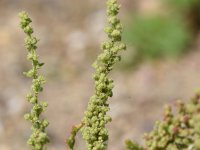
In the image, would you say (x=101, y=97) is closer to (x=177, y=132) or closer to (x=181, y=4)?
(x=177, y=132)

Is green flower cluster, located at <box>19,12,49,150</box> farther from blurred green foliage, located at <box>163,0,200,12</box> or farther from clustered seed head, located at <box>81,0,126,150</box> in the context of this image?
blurred green foliage, located at <box>163,0,200,12</box>

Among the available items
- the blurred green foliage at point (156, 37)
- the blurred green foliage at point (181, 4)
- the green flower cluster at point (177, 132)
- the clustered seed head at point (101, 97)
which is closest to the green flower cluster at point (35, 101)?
the clustered seed head at point (101, 97)

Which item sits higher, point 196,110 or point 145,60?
point 145,60

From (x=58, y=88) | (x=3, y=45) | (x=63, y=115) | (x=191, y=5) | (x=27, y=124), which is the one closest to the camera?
(x=27, y=124)

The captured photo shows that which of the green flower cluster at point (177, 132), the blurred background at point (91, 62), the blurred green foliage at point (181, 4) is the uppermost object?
the blurred green foliage at point (181, 4)

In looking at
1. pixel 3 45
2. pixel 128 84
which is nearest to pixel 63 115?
pixel 128 84

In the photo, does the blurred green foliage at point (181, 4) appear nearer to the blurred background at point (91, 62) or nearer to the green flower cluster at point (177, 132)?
the blurred background at point (91, 62)

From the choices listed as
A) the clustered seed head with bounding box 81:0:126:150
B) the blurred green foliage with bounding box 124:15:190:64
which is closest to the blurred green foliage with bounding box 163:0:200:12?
the blurred green foliage with bounding box 124:15:190:64

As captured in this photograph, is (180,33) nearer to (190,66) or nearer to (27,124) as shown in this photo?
(190,66)
